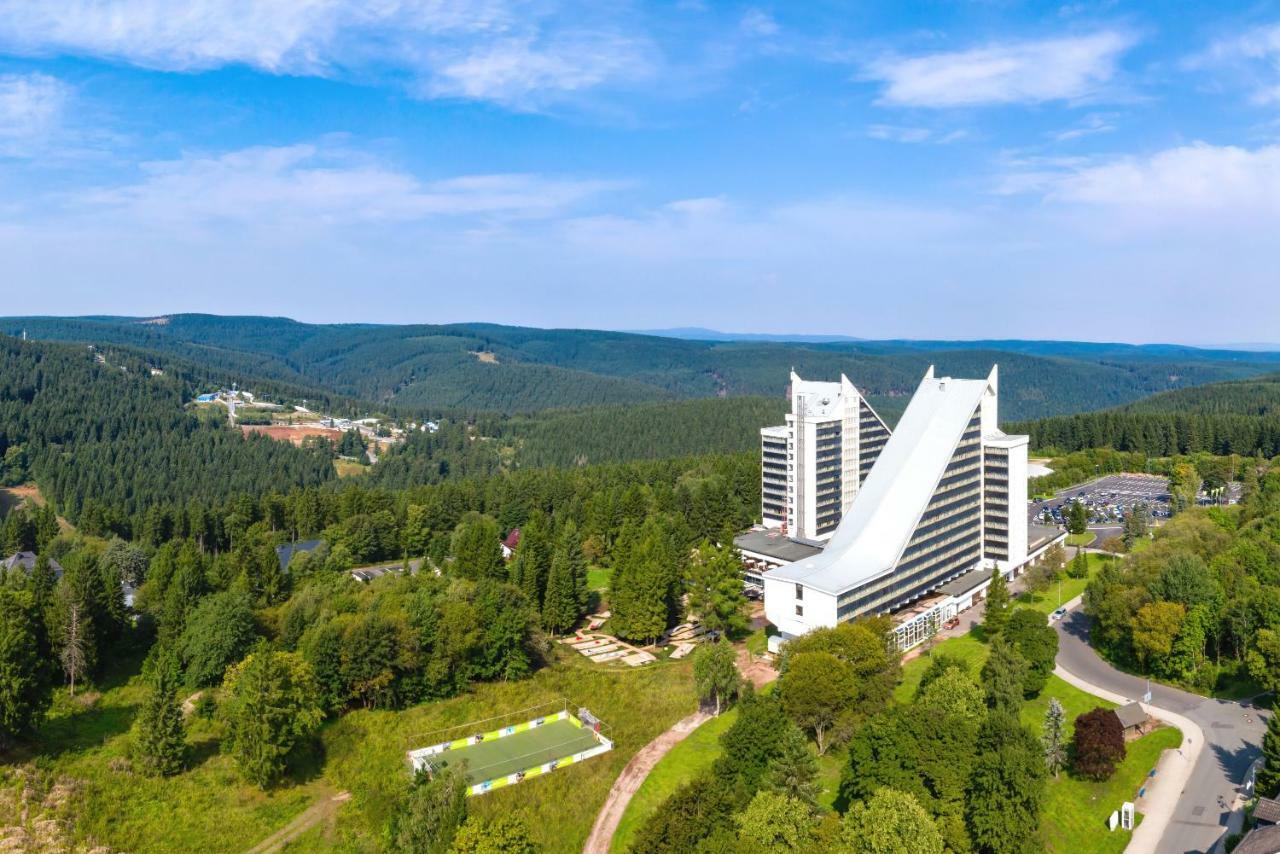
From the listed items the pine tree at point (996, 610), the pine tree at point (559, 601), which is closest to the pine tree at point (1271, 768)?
the pine tree at point (996, 610)

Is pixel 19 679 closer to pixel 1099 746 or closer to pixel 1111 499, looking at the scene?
pixel 1099 746

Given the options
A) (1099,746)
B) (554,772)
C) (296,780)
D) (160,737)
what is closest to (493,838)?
(554,772)

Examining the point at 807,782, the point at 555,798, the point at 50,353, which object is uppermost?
the point at 50,353

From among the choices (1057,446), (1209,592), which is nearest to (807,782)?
(1209,592)

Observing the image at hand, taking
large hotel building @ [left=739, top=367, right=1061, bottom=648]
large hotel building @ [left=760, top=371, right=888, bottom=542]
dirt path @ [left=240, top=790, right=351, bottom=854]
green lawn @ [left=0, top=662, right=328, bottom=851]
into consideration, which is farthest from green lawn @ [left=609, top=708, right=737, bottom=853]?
large hotel building @ [left=760, top=371, right=888, bottom=542]

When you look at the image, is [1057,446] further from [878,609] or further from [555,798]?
[555,798]

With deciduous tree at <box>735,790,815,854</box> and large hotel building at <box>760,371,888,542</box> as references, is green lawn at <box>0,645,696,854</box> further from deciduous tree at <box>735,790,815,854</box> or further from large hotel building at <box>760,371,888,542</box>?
large hotel building at <box>760,371,888,542</box>
